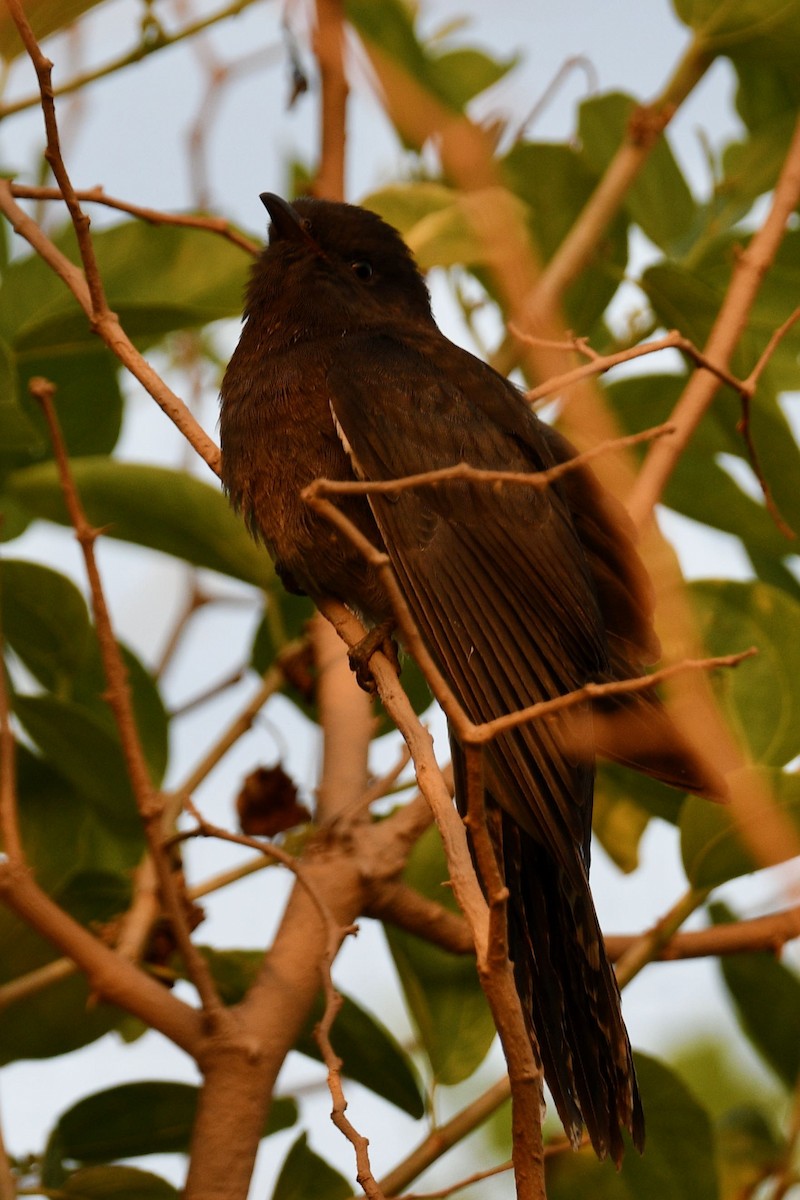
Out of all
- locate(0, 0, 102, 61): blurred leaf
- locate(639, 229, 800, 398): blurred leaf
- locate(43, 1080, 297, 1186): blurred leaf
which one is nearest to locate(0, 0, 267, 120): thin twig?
locate(0, 0, 102, 61): blurred leaf

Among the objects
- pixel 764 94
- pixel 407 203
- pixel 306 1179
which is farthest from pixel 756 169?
pixel 306 1179

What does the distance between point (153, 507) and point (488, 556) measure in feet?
2.49

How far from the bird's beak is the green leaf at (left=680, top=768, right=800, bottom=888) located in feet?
5.63

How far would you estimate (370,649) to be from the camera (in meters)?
2.82

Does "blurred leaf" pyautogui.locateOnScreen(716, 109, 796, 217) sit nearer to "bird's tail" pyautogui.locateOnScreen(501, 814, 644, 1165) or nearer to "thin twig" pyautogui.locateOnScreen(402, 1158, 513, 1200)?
"bird's tail" pyautogui.locateOnScreen(501, 814, 644, 1165)

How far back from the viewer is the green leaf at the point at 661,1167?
2971 millimetres

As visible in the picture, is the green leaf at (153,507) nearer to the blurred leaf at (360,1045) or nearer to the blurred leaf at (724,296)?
the blurred leaf at (360,1045)

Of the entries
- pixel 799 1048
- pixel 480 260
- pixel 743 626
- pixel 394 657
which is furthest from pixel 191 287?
pixel 799 1048

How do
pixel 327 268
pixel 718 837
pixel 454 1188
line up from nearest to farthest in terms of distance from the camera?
pixel 454 1188, pixel 718 837, pixel 327 268

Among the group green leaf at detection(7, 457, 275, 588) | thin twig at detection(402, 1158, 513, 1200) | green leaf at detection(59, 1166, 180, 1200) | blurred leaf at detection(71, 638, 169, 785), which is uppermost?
green leaf at detection(7, 457, 275, 588)

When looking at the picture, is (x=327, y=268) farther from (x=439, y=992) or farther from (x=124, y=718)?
(x=439, y=992)

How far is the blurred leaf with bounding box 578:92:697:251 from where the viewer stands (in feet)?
12.9

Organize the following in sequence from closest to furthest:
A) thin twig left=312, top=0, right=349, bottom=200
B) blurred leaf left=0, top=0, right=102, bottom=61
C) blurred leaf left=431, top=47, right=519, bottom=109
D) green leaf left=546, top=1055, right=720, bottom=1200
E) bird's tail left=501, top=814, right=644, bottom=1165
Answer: bird's tail left=501, top=814, right=644, bottom=1165, green leaf left=546, top=1055, right=720, bottom=1200, blurred leaf left=0, top=0, right=102, bottom=61, thin twig left=312, top=0, right=349, bottom=200, blurred leaf left=431, top=47, right=519, bottom=109

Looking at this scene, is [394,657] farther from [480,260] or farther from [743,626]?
[480,260]
